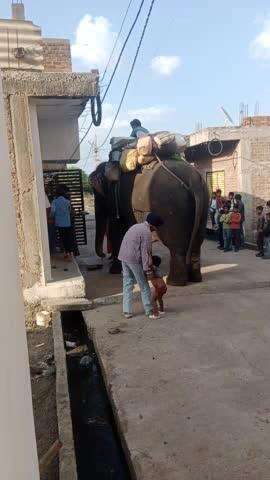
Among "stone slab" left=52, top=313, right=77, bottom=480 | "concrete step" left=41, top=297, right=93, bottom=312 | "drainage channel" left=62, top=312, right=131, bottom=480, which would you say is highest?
"concrete step" left=41, top=297, right=93, bottom=312

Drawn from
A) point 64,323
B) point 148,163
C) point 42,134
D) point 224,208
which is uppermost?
point 42,134

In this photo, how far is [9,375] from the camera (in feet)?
4.64

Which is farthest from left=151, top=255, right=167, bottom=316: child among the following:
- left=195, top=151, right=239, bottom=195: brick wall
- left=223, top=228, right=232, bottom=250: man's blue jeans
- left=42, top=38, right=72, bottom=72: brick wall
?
left=195, top=151, right=239, bottom=195: brick wall

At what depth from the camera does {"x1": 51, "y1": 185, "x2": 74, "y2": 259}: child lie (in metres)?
8.96

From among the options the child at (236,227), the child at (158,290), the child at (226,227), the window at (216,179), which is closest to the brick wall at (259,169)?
the window at (216,179)

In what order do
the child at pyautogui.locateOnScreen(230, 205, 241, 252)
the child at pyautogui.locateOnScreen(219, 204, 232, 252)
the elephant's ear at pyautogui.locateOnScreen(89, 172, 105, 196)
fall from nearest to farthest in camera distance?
the elephant's ear at pyautogui.locateOnScreen(89, 172, 105, 196)
the child at pyautogui.locateOnScreen(230, 205, 241, 252)
the child at pyautogui.locateOnScreen(219, 204, 232, 252)

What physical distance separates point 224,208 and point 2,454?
10573mm

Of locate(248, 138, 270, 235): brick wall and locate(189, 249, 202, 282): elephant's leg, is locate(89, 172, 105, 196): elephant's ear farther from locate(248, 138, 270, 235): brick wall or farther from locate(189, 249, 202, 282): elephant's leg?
locate(248, 138, 270, 235): brick wall

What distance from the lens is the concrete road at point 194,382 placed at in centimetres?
312

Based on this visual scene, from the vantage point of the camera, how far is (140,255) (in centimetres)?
602

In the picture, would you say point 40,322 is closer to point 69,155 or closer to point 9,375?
point 69,155

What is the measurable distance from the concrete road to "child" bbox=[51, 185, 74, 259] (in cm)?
268

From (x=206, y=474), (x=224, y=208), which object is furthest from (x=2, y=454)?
(x=224, y=208)

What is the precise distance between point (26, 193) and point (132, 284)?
74.9 inches
